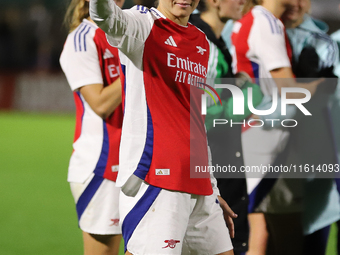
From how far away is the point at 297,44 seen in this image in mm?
3439

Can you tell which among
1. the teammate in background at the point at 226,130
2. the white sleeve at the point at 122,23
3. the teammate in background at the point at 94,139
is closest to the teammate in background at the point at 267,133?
the teammate in background at the point at 226,130

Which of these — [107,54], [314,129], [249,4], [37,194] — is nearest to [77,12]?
[107,54]

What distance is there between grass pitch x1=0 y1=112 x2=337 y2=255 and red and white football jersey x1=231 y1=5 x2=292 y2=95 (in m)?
2.03

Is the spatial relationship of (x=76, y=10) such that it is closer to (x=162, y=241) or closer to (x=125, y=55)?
(x=125, y=55)

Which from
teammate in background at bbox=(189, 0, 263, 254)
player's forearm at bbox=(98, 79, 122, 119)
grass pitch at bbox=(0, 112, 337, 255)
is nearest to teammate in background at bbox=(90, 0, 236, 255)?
player's forearm at bbox=(98, 79, 122, 119)

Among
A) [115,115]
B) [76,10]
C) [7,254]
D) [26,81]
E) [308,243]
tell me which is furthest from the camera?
[26,81]

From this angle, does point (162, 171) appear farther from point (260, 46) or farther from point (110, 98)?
point (260, 46)

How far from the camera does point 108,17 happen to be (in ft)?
6.52

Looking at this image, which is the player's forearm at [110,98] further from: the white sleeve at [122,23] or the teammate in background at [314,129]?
the teammate in background at [314,129]

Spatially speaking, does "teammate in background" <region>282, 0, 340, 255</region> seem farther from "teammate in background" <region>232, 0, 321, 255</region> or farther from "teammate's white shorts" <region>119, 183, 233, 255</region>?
"teammate's white shorts" <region>119, 183, 233, 255</region>

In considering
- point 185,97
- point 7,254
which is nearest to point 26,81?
point 7,254

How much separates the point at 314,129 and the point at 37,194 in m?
4.89

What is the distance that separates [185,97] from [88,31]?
36.9 inches

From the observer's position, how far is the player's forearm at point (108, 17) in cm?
197
